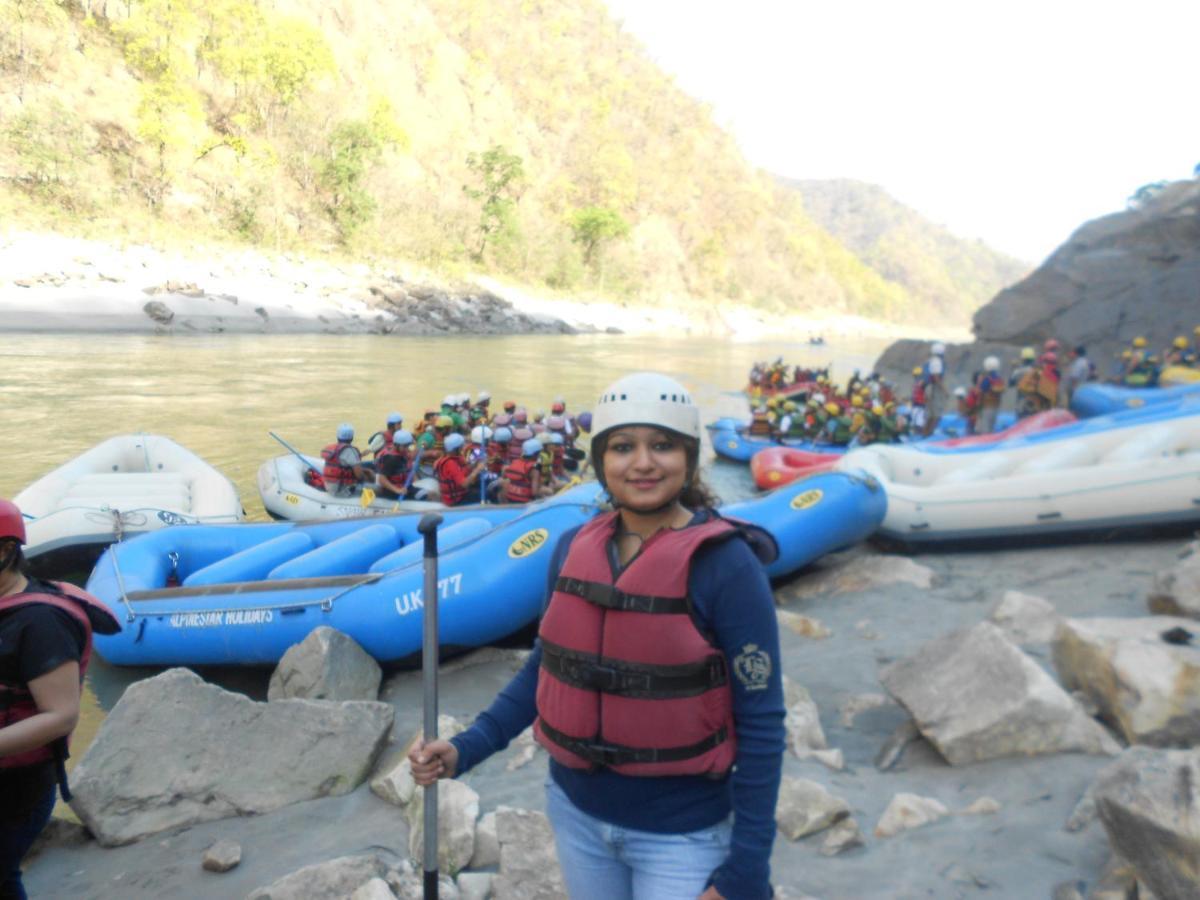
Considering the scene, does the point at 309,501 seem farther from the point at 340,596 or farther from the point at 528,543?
the point at 528,543

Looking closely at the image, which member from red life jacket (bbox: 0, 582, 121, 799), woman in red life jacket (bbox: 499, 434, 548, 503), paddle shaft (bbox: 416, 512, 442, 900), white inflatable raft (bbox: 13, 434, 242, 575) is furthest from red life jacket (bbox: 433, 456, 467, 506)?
paddle shaft (bbox: 416, 512, 442, 900)

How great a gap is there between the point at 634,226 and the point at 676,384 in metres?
58.6

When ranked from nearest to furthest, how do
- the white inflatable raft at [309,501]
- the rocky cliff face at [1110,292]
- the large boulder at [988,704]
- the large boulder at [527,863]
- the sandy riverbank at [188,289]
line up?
the large boulder at [527,863]
the large boulder at [988,704]
the white inflatable raft at [309,501]
the rocky cliff face at [1110,292]
the sandy riverbank at [188,289]

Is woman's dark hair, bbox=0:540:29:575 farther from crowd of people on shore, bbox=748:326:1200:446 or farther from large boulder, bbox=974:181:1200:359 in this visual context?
large boulder, bbox=974:181:1200:359

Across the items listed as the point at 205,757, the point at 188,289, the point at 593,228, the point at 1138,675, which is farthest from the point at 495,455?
the point at 593,228

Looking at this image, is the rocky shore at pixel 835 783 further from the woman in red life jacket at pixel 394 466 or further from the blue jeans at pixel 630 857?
the woman in red life jacket at pixel 394 466

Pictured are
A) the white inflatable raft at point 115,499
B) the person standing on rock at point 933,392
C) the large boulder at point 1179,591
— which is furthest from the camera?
the person standing on rock at point 933,392

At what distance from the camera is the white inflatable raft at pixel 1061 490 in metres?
5.30

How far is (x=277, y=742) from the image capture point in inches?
127

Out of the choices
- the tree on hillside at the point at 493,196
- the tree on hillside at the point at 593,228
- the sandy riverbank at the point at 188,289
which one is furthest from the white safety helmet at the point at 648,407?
the tree on hillside at the point at 593,228

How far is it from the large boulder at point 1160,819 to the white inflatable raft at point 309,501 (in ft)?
17.5

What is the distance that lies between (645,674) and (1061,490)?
5459 mm

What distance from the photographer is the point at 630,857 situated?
119 centimetres

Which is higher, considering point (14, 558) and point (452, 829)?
point (14, 558)
